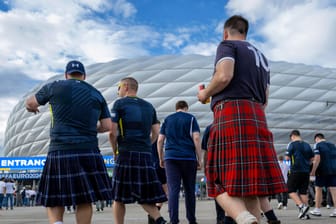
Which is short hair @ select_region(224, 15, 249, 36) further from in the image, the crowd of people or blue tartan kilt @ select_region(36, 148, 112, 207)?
blue tartan kilt @ select_region(36, 148, 112, 207)

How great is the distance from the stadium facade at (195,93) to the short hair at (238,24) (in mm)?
33924

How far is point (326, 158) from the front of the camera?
29.2 feet

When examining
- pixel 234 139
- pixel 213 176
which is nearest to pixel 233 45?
pixel 234 139

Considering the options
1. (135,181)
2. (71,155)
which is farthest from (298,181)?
(71,155)

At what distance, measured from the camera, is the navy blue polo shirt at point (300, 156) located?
8594 mm

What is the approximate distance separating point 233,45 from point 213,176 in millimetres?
917

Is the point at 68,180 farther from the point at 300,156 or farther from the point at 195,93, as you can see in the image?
the point at 195,93

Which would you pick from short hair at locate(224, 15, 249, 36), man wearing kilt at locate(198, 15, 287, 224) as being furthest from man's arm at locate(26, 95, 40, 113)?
short hair at locate(224, 15, 249, 36)

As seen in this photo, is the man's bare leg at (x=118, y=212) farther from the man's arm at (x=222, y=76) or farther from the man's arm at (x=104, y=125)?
the man's arm at (x=222, y=76)

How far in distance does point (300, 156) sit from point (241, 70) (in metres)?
5.64

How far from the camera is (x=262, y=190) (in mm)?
3219

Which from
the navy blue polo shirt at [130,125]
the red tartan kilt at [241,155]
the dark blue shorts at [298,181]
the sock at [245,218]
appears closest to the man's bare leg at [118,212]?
the navy blue polo shirt at [130,125]

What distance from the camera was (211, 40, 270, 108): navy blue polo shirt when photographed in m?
3.34

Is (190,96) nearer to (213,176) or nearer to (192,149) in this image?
(192,149)
